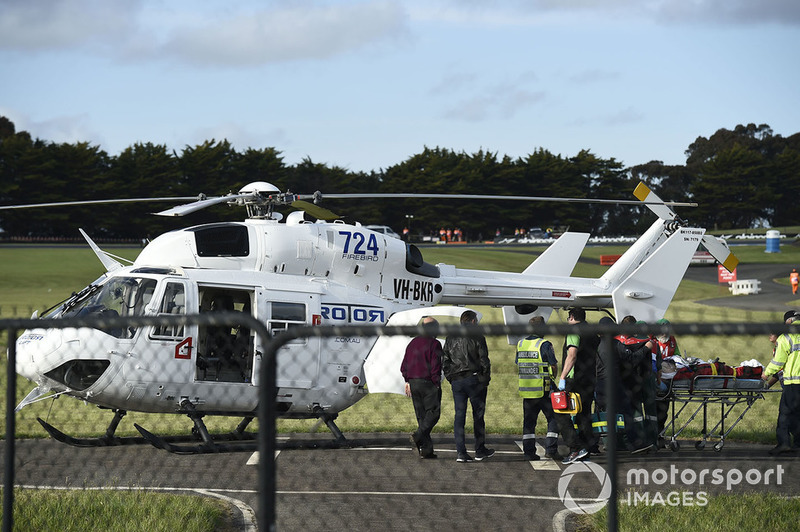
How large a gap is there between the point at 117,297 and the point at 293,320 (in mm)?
2140

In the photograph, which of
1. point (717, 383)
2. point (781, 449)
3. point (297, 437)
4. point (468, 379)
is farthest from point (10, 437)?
point (717, 383)

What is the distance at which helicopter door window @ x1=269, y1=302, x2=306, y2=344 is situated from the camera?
36.2ft

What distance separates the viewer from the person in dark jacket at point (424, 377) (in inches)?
391

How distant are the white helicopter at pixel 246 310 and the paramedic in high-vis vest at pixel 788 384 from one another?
11.6 ft

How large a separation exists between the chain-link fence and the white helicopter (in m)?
0.03

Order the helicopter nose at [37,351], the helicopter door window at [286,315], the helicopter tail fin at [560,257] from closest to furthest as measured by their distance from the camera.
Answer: the helicopter nose at [37,351] < the helicopter door window at [286,315] < the helicopter tail fin at [560,257]

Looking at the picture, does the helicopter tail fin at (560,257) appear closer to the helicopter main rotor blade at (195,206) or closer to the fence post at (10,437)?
the helicopter main rotor blade at (195,206)

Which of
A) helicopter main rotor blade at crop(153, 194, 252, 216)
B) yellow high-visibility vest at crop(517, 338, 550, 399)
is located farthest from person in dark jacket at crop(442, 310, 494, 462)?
helicopter main rotor blade at crop(153, 194, 252, 216)

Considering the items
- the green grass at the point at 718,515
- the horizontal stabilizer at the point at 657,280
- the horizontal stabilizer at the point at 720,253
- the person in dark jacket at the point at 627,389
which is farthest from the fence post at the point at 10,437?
the horizontal stabilizer at the point at 720,253

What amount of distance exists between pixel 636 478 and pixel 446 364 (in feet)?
11.1

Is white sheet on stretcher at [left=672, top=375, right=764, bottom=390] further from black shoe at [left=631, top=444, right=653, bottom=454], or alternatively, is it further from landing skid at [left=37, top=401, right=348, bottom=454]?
landing skid at [left=37, top=401, right=348, bottom=454]

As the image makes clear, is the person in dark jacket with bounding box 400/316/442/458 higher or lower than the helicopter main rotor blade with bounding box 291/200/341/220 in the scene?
lower

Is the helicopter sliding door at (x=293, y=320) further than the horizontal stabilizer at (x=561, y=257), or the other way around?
the horizontal stabilizer at (x=561, y=257)

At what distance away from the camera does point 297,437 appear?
464 inches
